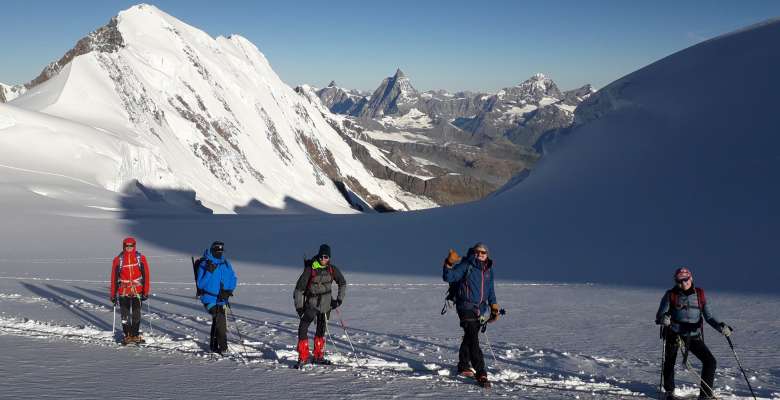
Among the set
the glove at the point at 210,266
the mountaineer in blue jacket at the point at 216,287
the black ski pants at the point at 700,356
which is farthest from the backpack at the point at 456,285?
the glove at the point at 210,266

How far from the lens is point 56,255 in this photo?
22750 mm

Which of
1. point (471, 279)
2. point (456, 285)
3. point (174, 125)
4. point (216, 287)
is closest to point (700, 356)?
point (471, 279)

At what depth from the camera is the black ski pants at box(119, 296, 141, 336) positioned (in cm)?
1014

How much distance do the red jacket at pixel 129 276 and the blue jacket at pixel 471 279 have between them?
17.0ft

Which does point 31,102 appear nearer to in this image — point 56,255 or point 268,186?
point 268,186

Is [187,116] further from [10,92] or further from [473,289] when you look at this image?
[473,289]

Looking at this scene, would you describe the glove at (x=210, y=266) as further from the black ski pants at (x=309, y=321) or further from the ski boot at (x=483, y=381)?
the ski boot at (x=483, y=381)

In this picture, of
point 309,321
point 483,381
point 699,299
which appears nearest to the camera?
point 699,299

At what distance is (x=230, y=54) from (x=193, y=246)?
146 metres

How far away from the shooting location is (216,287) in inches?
390

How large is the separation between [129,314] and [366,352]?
3.90m

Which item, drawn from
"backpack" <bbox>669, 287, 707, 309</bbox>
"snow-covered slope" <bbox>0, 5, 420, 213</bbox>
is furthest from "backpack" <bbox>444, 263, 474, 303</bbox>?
"snow-covered slope" <bbox>0, 5, 420, 213</bbox>

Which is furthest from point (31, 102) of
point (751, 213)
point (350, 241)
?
point (751, 213)

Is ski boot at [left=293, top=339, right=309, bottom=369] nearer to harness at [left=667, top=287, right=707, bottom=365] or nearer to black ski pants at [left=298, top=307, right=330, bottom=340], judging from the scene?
black ski pants at [left=298, top=307, right=330, bottom=340]
